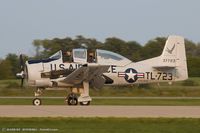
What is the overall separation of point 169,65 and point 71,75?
6646mm

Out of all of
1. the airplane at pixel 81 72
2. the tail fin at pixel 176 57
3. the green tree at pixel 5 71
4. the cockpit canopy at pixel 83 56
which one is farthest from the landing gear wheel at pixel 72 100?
the green tree at pixel 5 71

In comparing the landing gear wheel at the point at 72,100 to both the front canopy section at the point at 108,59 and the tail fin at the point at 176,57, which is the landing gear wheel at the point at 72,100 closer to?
the front canopy section at the point at 108,59

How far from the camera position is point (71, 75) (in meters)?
27.2

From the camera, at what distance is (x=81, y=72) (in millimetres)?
27109

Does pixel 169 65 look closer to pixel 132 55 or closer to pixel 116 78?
pixel 116 78

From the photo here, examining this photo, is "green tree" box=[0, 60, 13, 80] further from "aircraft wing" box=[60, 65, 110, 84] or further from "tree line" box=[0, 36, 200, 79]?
"aircraft wing" box=[60, 65, 110, 84]

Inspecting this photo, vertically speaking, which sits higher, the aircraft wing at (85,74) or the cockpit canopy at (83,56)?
the cockpit canopy at (83,56)

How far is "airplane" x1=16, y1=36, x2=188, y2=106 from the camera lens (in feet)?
89.6

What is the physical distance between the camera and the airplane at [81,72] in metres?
27.3
